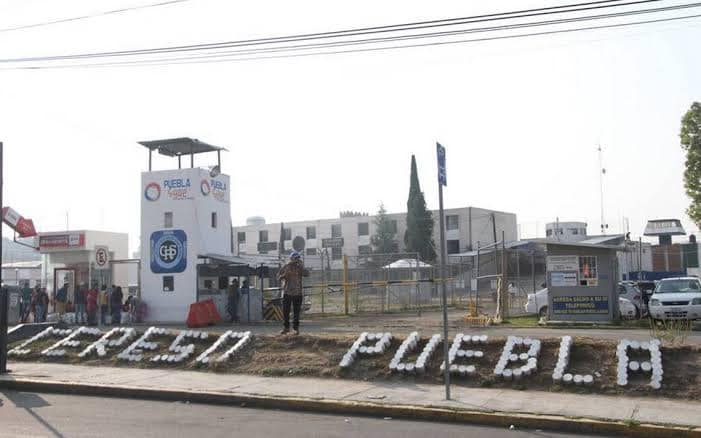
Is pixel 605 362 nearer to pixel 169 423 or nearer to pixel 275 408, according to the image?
pixel 275 408

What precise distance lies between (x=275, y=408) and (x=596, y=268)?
14.0 metres

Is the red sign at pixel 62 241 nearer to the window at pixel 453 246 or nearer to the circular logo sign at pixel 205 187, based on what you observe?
the circular logo sign at pixel 205 187

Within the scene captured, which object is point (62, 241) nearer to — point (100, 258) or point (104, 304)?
point (104, 304)

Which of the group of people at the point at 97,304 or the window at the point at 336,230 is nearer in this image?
the group of people at the point at 97,304

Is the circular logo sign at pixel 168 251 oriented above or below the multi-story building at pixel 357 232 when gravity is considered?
below

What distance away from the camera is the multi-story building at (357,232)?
250ft

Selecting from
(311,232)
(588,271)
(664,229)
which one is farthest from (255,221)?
(588,271)

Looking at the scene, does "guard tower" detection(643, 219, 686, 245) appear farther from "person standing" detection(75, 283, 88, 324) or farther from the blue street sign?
the blue street sign

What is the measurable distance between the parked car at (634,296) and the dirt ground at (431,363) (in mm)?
13841

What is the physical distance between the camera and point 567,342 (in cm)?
1203

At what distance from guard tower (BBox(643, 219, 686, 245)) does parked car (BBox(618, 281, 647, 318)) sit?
4131cm

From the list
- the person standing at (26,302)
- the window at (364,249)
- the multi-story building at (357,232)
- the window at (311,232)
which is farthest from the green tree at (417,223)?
the person standing at (26,302)

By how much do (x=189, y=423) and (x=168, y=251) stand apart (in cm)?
1983

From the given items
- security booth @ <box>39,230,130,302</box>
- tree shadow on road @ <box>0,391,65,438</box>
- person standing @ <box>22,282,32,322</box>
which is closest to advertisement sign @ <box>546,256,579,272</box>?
tree shadow on road @ <box>0,391,65,438</box>
